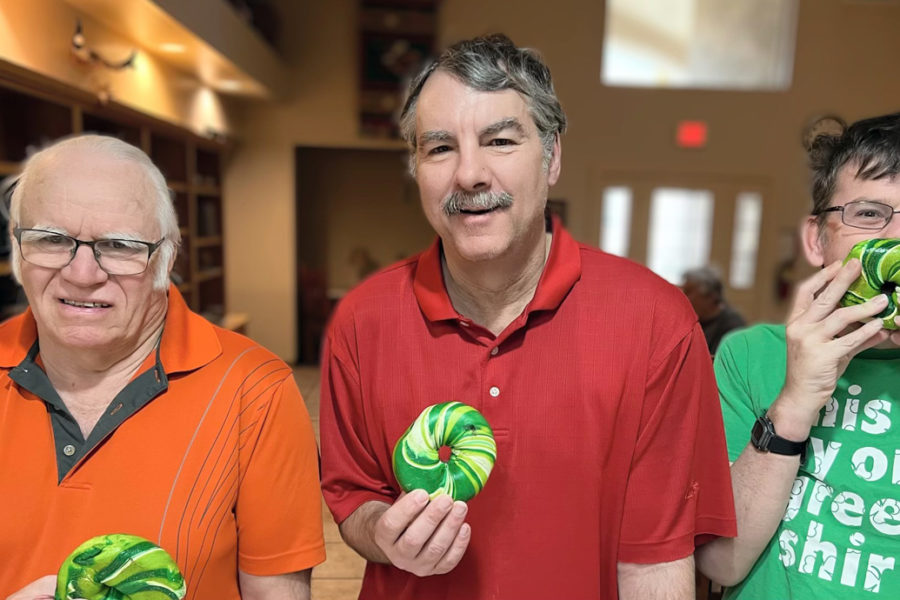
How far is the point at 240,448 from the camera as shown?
116 centimetres

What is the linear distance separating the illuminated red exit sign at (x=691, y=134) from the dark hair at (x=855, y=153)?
18.2 feet

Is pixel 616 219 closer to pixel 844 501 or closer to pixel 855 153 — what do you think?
pixel 855 153

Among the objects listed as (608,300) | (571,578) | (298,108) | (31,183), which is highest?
(298,108)

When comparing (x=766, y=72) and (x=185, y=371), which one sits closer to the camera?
(x=185, y=371)

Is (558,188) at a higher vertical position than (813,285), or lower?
higher

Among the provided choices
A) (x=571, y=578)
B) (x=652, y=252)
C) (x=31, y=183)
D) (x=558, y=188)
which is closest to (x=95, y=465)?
(x=31, y=183)

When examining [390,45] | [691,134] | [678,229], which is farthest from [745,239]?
[390,45]

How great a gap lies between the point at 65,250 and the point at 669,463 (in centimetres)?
116

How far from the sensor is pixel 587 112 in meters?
6.40

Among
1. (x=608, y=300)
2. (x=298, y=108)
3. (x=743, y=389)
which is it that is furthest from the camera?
(x=298, y=108)

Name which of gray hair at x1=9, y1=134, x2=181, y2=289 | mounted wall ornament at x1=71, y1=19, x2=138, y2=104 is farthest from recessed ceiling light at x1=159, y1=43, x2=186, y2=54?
gray hair at x1=9, y1=134, x2=181, y2=289

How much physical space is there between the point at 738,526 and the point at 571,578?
353mm

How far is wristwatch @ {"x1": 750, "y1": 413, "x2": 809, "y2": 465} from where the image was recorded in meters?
1.16

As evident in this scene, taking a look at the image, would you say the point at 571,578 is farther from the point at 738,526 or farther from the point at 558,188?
the point at 558,188
